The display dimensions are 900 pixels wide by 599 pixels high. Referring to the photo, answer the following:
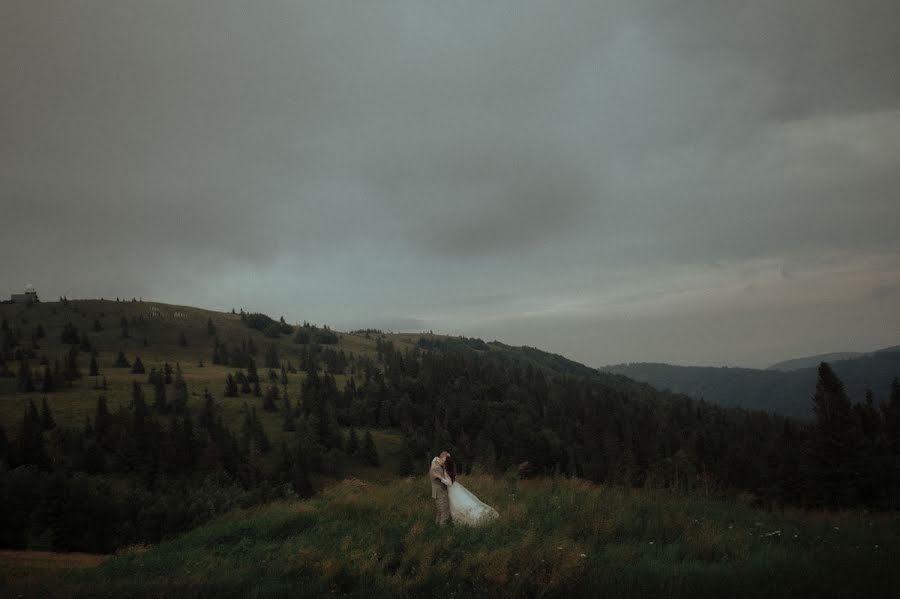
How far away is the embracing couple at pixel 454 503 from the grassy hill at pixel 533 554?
435 millimetres

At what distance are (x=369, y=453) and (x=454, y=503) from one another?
10696 centimetres

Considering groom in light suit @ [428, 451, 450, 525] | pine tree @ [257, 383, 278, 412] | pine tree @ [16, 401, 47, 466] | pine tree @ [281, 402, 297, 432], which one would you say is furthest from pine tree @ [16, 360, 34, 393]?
groom in light suit @ [428, 451, 450, 525]

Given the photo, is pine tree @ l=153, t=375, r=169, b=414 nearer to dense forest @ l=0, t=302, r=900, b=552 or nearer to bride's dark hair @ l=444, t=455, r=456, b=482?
dense forest @ l=0, t=302, r=900, b=552

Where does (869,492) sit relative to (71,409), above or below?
below

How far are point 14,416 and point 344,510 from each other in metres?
143

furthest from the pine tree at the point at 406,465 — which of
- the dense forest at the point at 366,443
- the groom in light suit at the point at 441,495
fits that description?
the groom in light suit at the point at 441,495

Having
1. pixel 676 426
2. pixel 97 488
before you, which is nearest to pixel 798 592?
pixel 97 488

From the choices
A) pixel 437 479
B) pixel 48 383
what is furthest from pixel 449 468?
pixel 48 383

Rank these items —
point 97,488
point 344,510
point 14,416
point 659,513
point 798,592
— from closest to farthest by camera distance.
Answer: point 798,592, point 659,513, point 344,510, point 97,488, point 14,416

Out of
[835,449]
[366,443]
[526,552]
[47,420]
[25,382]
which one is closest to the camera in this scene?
[526,552]

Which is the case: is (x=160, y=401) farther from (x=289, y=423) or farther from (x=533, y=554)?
(x=533, y=554)

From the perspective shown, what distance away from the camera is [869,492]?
49062 mm

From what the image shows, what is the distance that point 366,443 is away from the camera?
114 metres

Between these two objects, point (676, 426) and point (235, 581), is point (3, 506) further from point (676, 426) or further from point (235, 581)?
point (676, 426)
